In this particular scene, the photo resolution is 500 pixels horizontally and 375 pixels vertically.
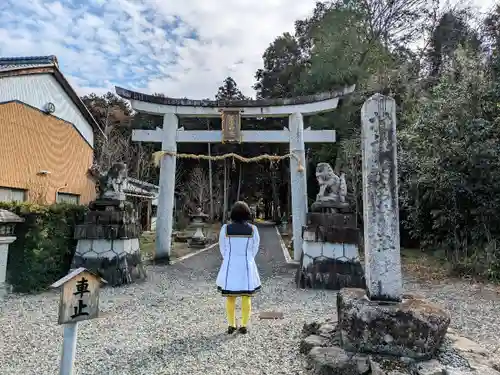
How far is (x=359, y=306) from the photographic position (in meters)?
2.92

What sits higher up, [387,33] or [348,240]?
[387,33]

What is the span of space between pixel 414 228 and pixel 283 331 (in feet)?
26.8

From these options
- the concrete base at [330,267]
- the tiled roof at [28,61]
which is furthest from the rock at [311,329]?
the tiled roof at [28,61]

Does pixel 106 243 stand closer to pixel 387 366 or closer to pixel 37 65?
pixel 387 366

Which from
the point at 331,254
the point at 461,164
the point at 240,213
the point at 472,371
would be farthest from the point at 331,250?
the point at 461,164

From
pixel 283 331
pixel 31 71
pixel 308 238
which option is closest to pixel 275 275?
pixel 308 238

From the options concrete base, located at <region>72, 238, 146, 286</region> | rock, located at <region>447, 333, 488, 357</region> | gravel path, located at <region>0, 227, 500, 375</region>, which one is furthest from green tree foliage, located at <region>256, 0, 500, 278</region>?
concrete base, located at <region>72, 238, 146, 286</region>

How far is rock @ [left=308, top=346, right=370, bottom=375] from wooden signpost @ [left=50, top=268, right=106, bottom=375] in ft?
6.17

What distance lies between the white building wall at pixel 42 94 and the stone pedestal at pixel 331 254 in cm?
1010

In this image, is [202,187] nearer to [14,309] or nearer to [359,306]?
[14,309]

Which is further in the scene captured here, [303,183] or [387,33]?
[387,33]

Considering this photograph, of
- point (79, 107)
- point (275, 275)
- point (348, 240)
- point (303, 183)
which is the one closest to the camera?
point (348, 240)

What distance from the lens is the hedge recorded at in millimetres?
5477

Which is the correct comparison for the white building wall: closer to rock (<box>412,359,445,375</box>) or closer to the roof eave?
the roof eave
